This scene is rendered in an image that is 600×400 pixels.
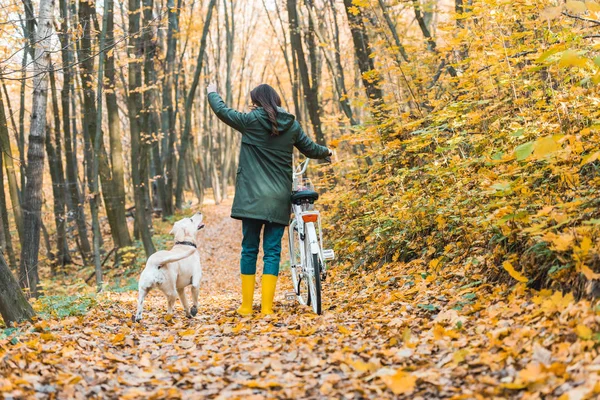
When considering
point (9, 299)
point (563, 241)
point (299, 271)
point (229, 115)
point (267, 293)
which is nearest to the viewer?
point (563, 241)

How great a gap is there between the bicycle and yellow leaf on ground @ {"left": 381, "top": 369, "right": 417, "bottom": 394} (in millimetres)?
2223

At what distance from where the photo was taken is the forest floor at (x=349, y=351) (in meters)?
3.20

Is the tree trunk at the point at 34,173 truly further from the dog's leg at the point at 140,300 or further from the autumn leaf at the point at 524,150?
the autumn leaf at the point at 524,150

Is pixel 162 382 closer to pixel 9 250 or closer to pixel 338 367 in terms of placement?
pixel 338 367

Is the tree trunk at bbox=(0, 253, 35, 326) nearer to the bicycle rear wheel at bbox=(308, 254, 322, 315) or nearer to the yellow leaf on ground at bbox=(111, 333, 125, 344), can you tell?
the yellow leaf on ground at bbox=(111, 333, 125, 344)

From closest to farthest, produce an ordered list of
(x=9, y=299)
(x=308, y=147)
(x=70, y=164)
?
(x=9, y=299)
(x=308, y=147)
(x=70, y=164)

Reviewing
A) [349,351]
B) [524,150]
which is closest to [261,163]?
[349,351]

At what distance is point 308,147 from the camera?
20.3ft

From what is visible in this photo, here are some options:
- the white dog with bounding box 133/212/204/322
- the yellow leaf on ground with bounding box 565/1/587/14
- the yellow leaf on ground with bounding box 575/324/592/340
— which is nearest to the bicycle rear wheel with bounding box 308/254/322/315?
the white dog with bounding box 133/212/204/322

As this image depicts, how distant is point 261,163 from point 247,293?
144 centimetres

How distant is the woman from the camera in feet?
19.2

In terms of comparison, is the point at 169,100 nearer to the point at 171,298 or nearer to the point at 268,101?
the point at 171,298

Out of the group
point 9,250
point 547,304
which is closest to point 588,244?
point 547,304

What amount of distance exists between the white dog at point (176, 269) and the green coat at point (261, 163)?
33.6 inches
